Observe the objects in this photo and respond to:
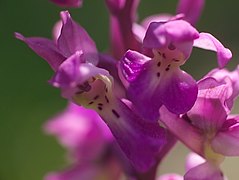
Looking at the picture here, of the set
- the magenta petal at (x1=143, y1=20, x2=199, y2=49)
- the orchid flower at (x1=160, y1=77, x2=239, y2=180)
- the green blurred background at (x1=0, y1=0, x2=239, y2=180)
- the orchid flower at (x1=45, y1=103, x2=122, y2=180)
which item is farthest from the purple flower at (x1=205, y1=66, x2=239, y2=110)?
the green blurred background at (x1=0, y1=0, x2=239, y2=180)

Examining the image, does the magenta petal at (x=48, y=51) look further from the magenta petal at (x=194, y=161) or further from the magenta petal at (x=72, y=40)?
the magenta petal at (x=194, y=161)

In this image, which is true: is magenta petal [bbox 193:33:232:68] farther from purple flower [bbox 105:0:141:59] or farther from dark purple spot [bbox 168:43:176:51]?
purple flower [bbox 105:0:141:59]

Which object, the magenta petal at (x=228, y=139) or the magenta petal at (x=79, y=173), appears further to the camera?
the magenta petal at (x=79, y=173)

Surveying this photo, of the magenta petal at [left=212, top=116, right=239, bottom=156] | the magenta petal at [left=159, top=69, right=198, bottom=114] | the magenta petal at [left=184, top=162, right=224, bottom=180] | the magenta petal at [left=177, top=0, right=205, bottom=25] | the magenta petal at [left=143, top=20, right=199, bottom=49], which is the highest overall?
the magenta petal at [left=143, top=20, right=199, bottom=49]

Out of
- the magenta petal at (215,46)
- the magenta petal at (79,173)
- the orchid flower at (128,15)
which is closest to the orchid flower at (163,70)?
the magenta petal at (215,46)

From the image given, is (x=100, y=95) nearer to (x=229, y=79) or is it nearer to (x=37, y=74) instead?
(x=229, y=79)

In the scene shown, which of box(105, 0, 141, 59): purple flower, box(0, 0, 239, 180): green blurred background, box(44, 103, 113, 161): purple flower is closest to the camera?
box(105, 0, 141, 59): purple flower

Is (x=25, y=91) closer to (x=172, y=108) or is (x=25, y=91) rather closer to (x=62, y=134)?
(x=62, y=134)
